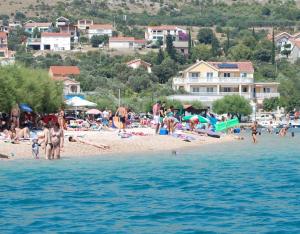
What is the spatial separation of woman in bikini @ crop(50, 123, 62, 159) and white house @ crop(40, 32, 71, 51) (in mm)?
128988

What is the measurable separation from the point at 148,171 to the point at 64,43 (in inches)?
5276

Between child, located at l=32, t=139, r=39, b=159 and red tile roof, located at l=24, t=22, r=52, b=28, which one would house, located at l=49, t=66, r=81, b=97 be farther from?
red tile roof, located at l=24, t=22, r=52, b=28

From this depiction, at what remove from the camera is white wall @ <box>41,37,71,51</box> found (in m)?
167

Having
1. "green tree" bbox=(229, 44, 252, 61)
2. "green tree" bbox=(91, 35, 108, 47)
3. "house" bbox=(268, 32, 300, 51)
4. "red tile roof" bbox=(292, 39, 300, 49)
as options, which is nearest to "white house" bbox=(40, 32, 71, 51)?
"green tree" bbox=(91, 35, 108, 47)

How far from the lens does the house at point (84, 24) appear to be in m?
187

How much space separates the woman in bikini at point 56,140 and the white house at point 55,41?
128988 millimetres

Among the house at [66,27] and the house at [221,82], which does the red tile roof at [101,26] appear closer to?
the house at [66,27]

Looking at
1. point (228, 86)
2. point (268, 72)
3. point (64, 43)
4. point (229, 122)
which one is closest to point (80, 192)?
point (229, 122)

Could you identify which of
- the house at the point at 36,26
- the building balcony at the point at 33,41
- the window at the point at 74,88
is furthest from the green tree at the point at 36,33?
the window at the point at 74,88

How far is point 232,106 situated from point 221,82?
10393 mm

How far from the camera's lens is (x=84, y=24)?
19050cm

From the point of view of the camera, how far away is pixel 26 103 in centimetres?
5909

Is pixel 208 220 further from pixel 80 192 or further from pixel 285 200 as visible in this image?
pixel 80 192

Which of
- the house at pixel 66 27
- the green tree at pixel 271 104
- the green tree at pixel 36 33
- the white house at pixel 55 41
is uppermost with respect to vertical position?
the house at pixel 66 27
